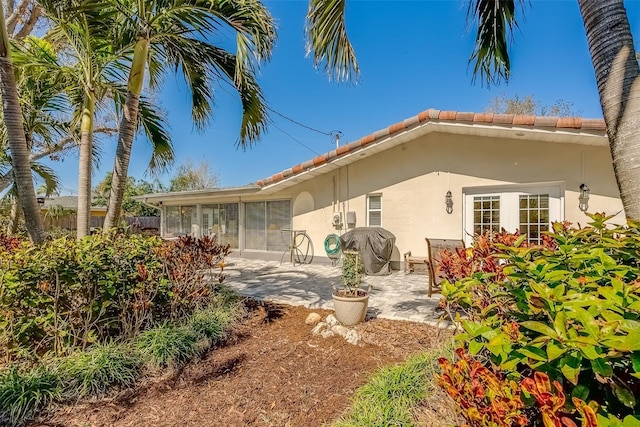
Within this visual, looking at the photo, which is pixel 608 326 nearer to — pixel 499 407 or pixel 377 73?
pixel 499 407

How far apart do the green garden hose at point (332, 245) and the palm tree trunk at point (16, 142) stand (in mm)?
7664

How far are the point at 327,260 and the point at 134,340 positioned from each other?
25.1ft

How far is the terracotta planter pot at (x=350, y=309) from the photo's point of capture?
4.85 meters

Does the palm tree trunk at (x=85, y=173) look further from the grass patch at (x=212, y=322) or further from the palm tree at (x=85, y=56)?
the grass patch at (x=212, y=322)

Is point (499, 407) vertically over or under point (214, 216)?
under

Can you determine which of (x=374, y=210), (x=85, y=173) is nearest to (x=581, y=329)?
(x=85, y=173)

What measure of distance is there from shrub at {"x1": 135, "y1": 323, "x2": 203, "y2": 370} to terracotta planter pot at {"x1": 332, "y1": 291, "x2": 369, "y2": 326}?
1.97 m

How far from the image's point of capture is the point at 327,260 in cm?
1116

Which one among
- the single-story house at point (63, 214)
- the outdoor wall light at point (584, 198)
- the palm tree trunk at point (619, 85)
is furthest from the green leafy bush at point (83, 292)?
the outdoor wall light at point (584, 198)

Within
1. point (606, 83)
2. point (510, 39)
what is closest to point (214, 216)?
point (510, 39)

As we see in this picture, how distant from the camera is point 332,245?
35.4 ft

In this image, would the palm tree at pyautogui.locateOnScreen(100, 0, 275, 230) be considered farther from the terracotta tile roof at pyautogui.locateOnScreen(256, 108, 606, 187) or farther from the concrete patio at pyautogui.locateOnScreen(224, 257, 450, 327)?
the terracotta tile roof at pyautogui.locateOnScreen(256, 108, 606, 187)

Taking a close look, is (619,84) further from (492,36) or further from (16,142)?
(16,142)

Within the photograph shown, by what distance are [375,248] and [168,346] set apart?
6233 mm
